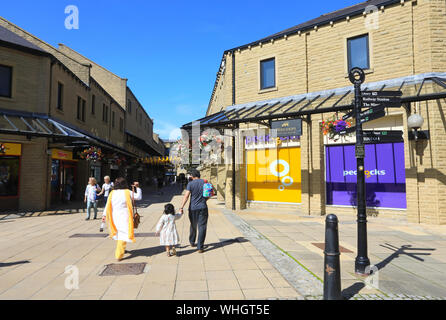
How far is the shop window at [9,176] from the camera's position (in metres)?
12.9

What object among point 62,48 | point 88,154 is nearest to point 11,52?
point 88,154

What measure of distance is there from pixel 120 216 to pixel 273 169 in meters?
8.68

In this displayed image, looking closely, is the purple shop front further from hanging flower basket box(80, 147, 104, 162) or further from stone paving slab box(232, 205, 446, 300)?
hanging flower basket box(80, 147, 104, 162)

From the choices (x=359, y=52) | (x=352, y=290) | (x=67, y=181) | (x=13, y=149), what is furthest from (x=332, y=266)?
(x=67, y=181)

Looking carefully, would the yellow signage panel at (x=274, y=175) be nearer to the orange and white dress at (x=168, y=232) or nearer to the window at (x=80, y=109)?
the orange and white dress at (x=168, y=232)

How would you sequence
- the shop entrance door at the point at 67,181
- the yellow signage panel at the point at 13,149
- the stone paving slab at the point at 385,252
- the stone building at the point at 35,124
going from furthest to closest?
the shop entrance door at the point at 67,181, the yellow signage panel at the point at 13,149, the stone building at the point at 35,124, the stone paving slab at the point at 385,252

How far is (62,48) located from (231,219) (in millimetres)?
22340

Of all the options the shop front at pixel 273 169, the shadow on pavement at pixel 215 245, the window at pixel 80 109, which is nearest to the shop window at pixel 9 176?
the window at pixel 80 109

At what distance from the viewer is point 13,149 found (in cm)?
1296

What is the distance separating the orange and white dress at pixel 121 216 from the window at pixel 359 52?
1012cm

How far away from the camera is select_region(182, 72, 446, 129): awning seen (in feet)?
28.9
